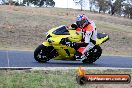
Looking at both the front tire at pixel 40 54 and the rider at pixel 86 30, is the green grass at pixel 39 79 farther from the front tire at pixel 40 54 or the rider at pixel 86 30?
the rider at pixel 86 30

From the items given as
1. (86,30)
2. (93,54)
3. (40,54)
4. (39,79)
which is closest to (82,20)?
(86,30)

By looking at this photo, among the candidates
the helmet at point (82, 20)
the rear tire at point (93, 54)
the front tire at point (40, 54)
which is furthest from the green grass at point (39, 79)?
the rear tire at point (93, 54)

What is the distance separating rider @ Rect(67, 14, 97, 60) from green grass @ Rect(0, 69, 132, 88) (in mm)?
3447

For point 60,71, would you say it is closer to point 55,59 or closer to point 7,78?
point 7,78

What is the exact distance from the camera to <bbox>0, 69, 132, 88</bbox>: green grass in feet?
29.2

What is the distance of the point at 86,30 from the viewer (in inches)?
Result: 566

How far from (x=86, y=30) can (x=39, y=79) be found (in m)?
5.13

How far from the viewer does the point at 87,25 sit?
14.4 meters

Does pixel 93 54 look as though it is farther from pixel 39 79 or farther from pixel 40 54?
pixel 39 79

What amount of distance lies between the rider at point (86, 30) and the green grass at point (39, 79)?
11.3ft

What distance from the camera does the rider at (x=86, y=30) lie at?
14281 millimetres

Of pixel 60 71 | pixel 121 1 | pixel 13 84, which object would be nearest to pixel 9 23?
pixel 60 71

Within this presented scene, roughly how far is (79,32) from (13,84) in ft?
19.9

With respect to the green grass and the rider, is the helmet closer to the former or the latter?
the rider
